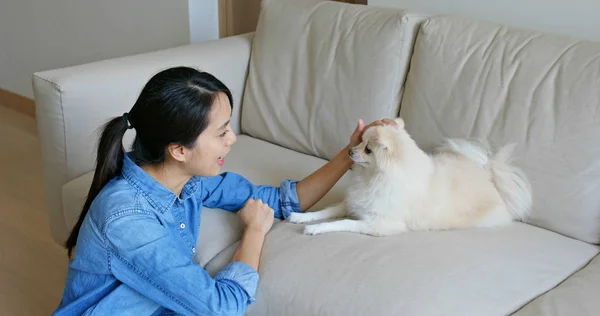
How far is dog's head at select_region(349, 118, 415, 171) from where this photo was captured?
62.5 inches

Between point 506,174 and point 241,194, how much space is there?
702 millimetres

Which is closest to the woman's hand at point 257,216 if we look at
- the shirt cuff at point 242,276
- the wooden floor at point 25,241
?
the shirt cuff at point 242,276

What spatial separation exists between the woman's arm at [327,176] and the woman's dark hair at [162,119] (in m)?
0.44

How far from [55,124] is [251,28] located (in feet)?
4.76

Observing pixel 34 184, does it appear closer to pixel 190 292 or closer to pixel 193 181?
pixel 193 181

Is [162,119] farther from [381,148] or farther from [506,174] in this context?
[506,174]

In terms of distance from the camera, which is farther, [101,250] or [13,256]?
[13,256]

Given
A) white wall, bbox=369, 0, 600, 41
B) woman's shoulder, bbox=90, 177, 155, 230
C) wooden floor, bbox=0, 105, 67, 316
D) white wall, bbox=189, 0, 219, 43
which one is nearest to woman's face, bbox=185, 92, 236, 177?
woman's shoulder, bbox=90, 177, 155, 230

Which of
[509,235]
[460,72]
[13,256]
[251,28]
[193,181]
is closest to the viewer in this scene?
[193,181]

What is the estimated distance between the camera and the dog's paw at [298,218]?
1.69 metres

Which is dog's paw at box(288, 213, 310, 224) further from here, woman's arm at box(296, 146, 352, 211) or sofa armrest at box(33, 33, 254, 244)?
sofa armrest at box(33, 33, 254, 244)

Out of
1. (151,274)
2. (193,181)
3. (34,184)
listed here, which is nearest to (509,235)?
(193,181)

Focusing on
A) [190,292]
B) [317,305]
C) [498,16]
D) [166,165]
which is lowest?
[317,305]

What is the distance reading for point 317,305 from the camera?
1.38 metres
